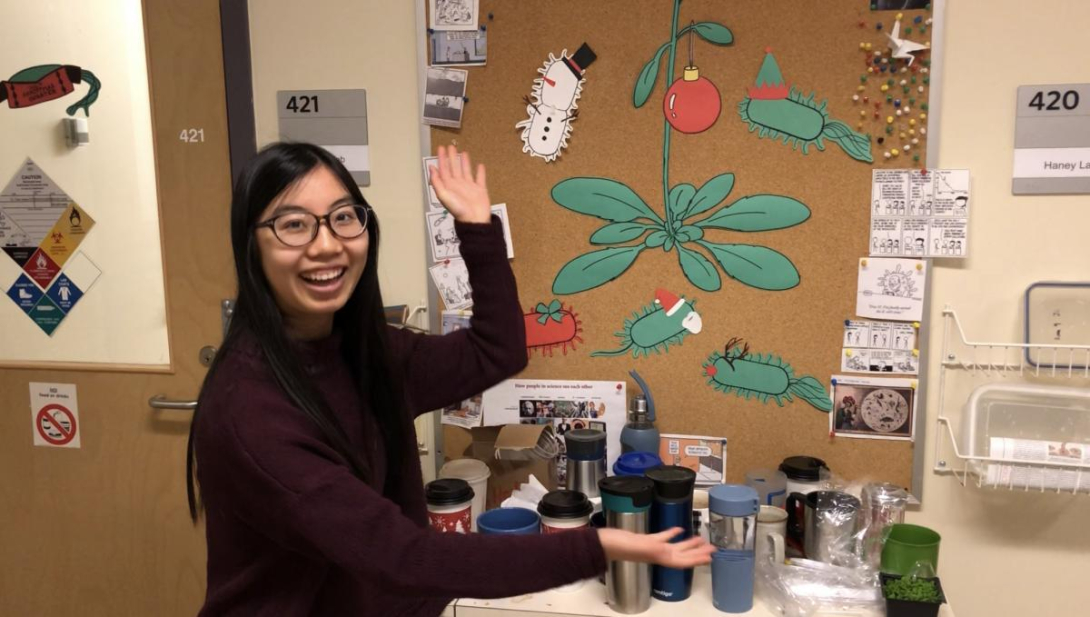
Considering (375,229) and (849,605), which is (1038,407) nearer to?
(849,605)

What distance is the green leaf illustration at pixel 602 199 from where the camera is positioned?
167 cm

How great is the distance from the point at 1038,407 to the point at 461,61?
4.75 feet

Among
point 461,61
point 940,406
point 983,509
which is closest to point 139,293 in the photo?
point 461,61

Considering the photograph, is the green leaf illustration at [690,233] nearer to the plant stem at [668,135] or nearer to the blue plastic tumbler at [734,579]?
the plant stem at [668,135]

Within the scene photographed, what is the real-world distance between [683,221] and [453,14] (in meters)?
0.70

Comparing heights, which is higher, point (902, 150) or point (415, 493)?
point (902, 150)

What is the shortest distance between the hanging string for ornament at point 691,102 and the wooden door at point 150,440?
1.05m

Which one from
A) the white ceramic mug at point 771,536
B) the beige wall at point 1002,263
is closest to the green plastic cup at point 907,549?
the white ceramic mug at point 771,536

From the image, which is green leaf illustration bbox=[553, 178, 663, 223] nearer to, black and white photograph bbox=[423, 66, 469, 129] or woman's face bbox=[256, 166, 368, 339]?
black and white photograph bbox=[423, 66, 469, 129]

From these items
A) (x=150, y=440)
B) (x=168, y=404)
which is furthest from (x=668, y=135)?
(x=150, y=440)

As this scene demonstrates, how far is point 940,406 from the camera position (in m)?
1.61

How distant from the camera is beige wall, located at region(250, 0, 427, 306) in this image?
1.72m

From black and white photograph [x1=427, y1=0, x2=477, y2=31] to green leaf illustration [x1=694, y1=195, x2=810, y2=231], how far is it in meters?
0.69

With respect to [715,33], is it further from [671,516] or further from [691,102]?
[671,516]
